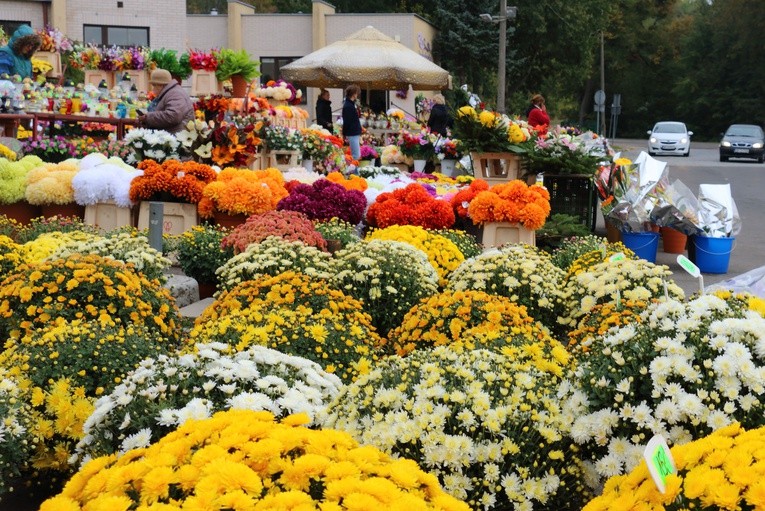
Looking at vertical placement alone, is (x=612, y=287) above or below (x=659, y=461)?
below

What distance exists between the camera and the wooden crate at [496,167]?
11.3 metres

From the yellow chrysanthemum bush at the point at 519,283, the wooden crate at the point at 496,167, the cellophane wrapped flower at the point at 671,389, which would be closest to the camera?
the cellophane wrapped flower at the point at 671,389

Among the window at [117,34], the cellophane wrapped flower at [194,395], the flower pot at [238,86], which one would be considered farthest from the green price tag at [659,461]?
the window at [117,34]

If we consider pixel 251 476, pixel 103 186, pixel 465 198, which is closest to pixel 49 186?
pixel 103 186

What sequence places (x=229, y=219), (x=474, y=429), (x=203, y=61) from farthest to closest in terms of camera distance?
(x=203, y=61)
(x=229, y=219)
(x=474, y=429)

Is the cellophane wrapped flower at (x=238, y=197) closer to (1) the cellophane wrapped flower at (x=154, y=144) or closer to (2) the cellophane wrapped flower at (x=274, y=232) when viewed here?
(2) the cellophane wrapped flower at (x=274, y=232)

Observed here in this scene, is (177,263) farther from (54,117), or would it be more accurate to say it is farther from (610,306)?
(54,117)

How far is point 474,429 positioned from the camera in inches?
129

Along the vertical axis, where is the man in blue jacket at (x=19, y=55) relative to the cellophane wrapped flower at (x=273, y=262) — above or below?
above

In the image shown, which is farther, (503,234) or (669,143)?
(669,143)

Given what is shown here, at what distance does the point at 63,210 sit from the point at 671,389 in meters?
7.54

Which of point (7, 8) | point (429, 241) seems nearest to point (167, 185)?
point (429, 241)

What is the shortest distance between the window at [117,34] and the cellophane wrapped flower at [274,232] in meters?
27.5

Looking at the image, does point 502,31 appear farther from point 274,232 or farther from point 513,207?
point 274,232
